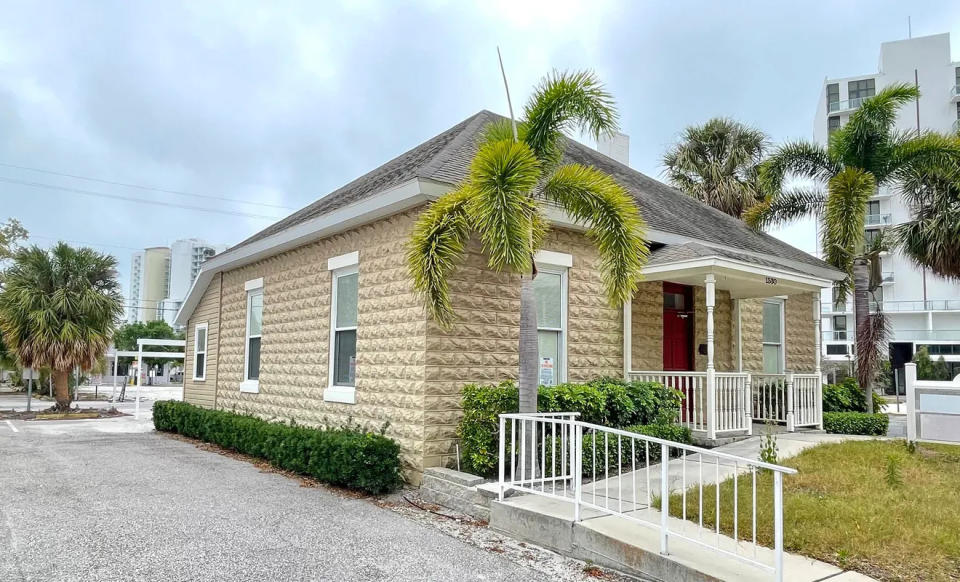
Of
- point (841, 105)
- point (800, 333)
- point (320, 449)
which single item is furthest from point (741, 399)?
point (841, 105)

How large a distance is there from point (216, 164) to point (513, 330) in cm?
3776

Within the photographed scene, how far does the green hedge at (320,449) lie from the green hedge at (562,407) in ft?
3.32

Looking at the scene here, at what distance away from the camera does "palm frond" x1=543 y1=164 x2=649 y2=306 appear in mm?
7277

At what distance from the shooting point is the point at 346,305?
397 inches

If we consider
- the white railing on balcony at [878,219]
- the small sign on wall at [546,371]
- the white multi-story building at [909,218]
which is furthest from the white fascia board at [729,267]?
the white railing on balcony at [878,219]

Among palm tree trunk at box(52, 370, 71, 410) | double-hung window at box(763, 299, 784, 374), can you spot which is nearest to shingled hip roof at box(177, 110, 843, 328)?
double-hung window at box(763, 299, 784, 374)

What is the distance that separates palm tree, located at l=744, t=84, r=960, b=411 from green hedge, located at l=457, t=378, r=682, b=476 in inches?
259

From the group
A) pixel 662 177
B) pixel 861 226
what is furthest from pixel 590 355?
pixel 662 177

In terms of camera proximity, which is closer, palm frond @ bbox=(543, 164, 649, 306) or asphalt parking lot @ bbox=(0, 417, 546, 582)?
asphalt parking lot @ bbox=(0, 417, 546, 582)

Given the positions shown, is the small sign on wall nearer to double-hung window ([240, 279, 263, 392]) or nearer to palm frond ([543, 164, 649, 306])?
palm frond ([543, 164, 649, 306])

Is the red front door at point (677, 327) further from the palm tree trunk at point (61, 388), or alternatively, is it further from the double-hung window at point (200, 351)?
the palm tree trunk at point (61, 388)

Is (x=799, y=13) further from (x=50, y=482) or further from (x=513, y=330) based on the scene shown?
(x=50, y=482)

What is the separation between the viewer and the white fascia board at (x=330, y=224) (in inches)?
317

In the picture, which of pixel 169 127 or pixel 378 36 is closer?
pixel 378 36
